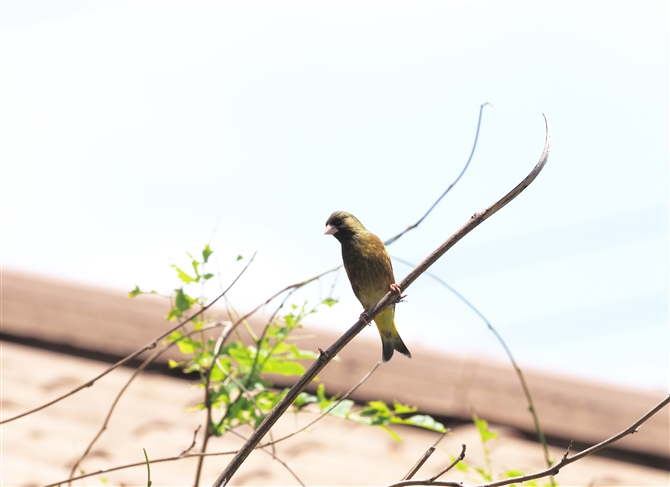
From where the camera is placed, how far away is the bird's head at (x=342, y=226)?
3514 millimetres

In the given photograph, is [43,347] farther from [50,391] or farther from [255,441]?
[255,441]

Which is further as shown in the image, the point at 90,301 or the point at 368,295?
the point at 90,301

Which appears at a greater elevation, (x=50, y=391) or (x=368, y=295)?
(x=368, y=295)

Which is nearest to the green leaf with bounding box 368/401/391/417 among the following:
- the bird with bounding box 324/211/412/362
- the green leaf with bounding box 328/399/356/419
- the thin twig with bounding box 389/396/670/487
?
the green leaf with bounding box 328/399/356/419

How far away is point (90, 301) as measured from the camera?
4727 millimetres

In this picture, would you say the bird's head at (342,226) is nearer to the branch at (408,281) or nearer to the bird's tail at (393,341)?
the bird's tail at (393,341)

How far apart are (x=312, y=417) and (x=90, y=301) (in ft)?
5.14

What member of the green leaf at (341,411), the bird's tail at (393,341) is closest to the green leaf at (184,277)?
the green leaf at (341,411)

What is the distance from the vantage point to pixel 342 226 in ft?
11.6

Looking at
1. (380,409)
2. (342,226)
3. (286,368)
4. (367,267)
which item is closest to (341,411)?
(380,409)

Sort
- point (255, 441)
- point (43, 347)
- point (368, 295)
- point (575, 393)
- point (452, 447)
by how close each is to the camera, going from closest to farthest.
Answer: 1. point (255, 441)
2. point (368, 295)
3. point (452, 447)
4. point (575, 393)
5. point (43, 347)

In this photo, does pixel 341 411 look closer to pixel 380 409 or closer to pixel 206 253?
pixel 380 409

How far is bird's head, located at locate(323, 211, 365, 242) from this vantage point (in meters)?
3.51

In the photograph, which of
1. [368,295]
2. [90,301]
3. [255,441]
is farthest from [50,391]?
[255,441]
